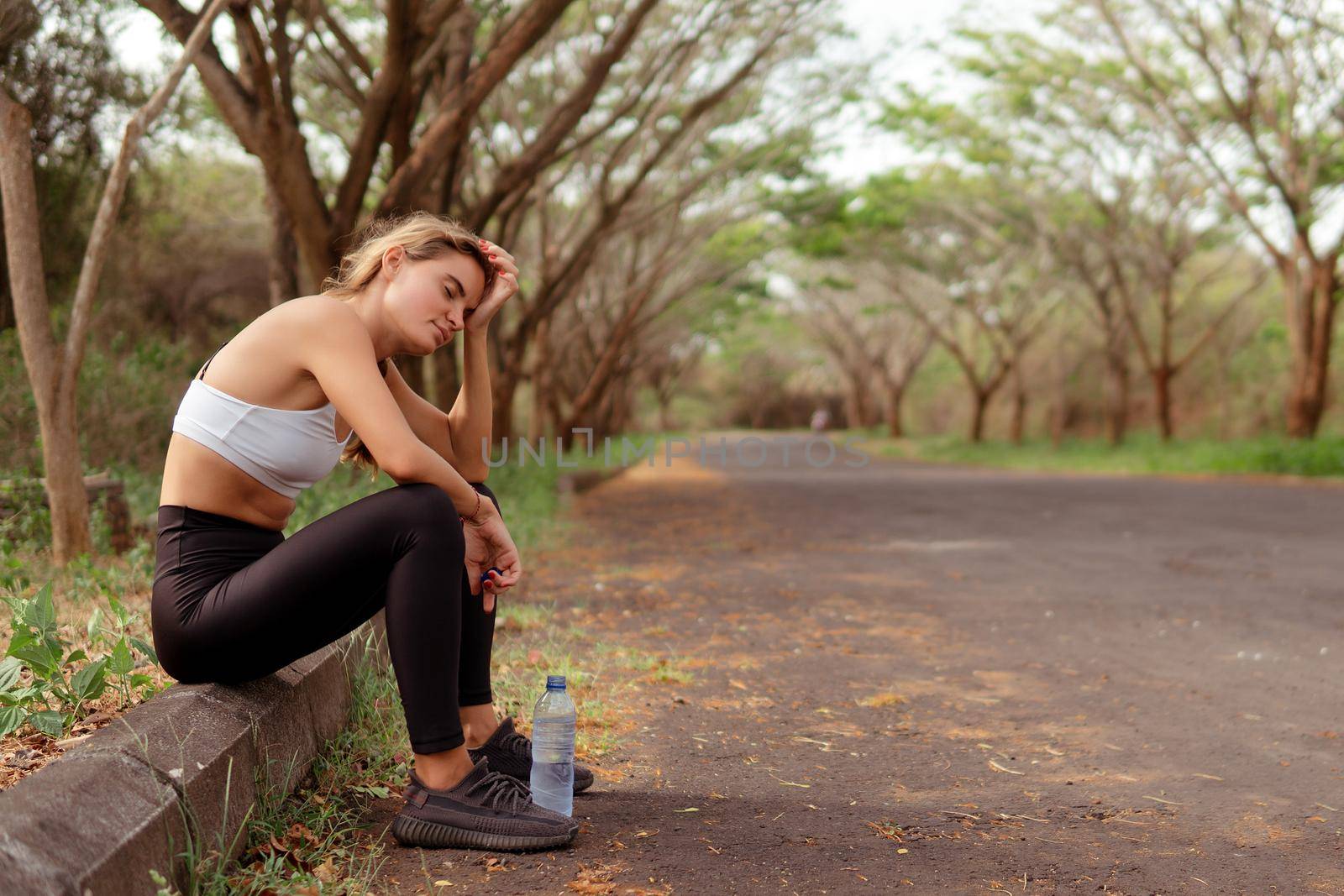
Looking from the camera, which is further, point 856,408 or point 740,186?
point 856,408

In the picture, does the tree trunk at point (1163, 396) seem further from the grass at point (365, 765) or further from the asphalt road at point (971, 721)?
the grass at point (365, 765)

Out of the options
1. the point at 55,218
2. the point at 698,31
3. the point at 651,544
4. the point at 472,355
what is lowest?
the point at 651,544

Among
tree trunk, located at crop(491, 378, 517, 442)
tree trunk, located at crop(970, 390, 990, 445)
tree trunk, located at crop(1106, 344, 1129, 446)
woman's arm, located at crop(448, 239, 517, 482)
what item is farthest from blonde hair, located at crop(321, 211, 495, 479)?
tree trunk, located at crop(970, 390, 990, 445)

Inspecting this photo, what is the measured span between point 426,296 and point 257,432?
557mm

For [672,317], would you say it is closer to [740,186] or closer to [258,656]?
[740,186]

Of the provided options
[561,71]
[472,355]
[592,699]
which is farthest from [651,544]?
[561,71]

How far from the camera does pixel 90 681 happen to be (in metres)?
2.78

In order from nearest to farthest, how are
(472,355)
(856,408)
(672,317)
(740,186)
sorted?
(472,355), (740,186), (672,317), (856,408)

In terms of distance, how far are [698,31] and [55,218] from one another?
665 cm

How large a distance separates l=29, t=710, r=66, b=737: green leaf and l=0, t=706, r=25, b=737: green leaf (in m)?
0.02

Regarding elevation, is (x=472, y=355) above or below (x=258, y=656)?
above

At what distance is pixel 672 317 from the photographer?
3384cm

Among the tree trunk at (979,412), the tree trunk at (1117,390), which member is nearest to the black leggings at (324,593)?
the tree trunk at (1117,390)

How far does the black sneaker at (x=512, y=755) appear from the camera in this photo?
127 inches
